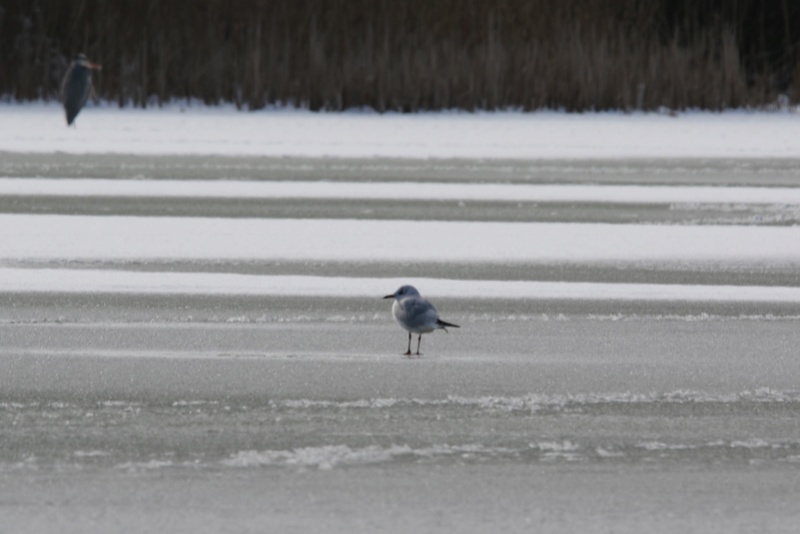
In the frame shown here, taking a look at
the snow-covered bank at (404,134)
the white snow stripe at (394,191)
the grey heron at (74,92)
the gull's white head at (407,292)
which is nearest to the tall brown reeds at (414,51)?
the snow-covered bank at (404,134)

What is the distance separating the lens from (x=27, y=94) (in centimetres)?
2033

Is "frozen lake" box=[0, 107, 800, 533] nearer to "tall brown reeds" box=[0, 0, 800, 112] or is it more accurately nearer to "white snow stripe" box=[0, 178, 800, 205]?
"white snow stripe" box=[0, 178, 800, 205]

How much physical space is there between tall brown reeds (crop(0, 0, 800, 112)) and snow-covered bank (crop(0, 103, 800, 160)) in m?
0.48

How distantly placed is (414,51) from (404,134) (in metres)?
4.21

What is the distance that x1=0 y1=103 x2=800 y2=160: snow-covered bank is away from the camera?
15.0 m

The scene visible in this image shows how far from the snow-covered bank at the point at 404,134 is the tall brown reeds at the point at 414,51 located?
19.0 inches

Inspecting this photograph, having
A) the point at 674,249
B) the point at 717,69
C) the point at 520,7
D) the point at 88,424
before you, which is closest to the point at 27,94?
the point at 520,7

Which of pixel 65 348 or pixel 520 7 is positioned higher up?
pixel 520 7

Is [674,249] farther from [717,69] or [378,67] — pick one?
[717,69]

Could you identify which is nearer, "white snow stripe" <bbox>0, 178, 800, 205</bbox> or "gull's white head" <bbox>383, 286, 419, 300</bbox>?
"gull's white head" <bbox>383, 286, 419, 300</bbox>

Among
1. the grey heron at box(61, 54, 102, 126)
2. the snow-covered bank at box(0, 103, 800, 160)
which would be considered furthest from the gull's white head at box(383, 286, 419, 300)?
the grey heron at box(61, 54, 102, 126)

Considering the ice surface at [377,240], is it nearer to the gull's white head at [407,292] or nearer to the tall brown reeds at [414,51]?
the gull's white head at [407,292]

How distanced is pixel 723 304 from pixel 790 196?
4.91 m

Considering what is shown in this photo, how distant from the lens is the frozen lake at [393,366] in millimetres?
3697
